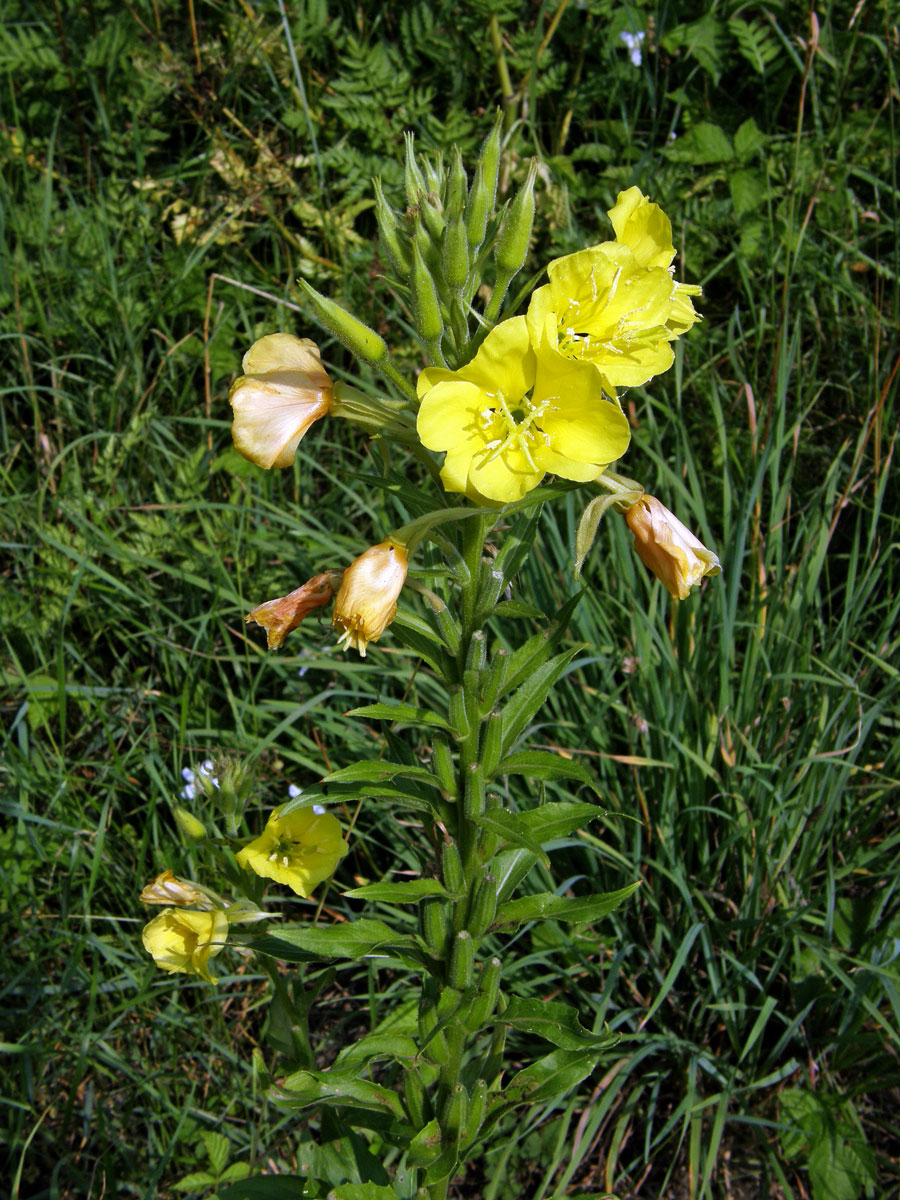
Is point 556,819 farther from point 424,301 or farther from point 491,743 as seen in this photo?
point 424,301

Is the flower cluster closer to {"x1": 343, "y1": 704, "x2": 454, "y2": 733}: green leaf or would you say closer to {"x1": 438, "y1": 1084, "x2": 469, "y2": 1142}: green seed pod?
{"x1": 343, "y1": 704, "x2": 454, "y2": 733}: green leaf

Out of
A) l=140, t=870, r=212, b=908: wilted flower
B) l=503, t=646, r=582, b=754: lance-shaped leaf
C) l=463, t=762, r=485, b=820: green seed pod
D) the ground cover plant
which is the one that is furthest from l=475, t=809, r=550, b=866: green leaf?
the ground cover plant

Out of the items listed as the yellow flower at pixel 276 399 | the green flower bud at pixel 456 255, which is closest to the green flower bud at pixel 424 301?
the green flower bud at pixel 456 255

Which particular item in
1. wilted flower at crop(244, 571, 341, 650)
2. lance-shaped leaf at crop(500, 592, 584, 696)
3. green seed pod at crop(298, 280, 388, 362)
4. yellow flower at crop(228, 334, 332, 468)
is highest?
green seed pod at crop(298, 280, 388, 362)

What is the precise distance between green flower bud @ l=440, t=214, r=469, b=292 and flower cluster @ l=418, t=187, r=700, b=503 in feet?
0.30

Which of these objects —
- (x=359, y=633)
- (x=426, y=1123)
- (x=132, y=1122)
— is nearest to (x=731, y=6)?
(x=359, y=633)

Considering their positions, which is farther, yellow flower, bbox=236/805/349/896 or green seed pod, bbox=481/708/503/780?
yellow flower, bbox=236/805/349/896

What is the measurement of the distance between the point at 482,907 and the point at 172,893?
452mm

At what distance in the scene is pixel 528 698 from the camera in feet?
4.57

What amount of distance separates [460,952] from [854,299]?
210 cm

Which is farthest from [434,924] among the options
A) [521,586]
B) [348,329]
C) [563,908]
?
[521,586]

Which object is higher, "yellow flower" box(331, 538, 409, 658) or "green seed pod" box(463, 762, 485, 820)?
"yellow flower" box(331, 538, 409, 658)

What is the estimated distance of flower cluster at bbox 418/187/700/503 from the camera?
1.11m

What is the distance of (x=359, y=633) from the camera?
1.15 meters
